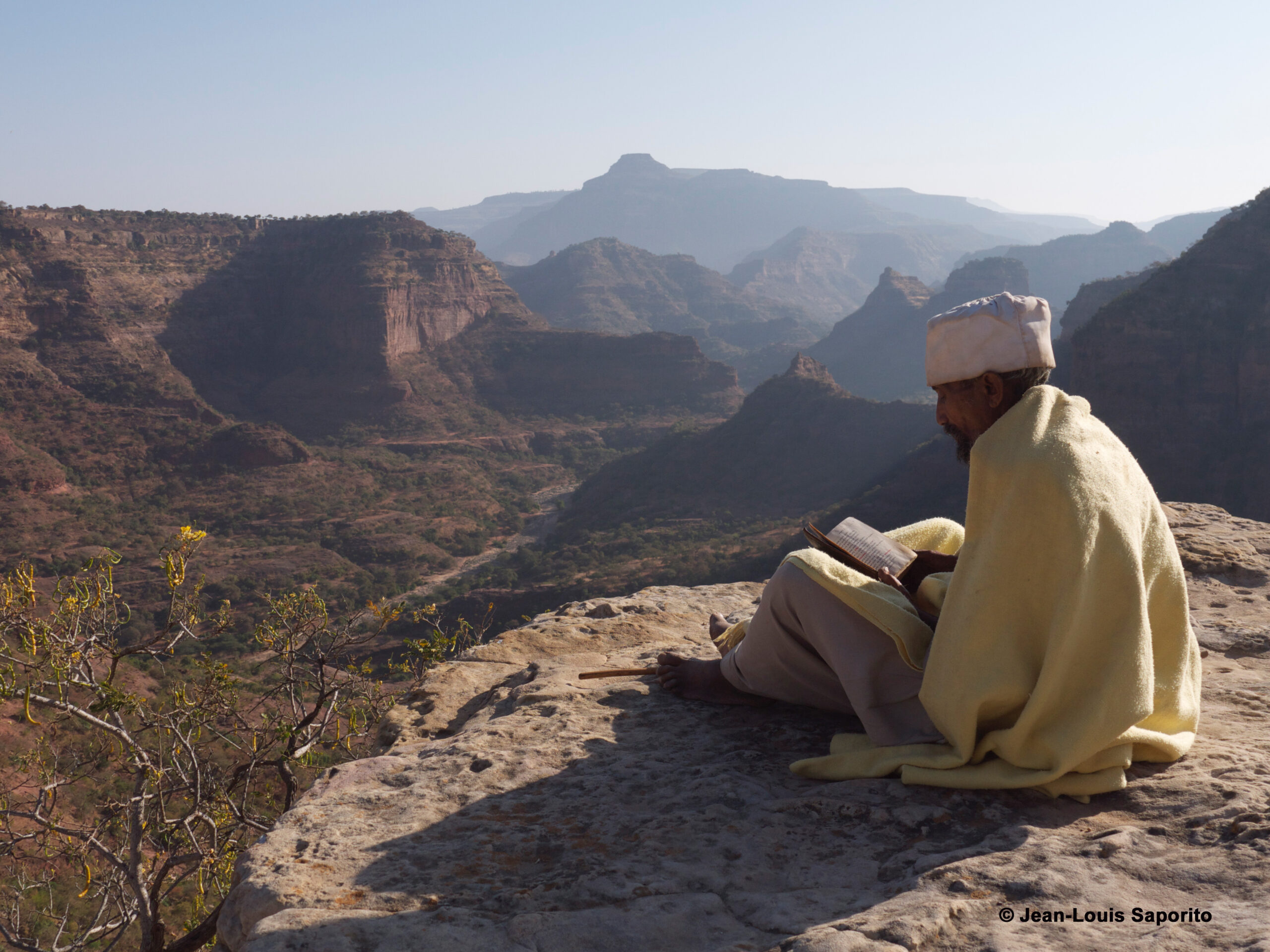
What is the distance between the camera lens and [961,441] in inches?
92.8

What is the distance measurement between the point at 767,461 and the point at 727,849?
4231 cm

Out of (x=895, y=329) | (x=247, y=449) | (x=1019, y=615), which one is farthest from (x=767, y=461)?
(x=895, y=329)

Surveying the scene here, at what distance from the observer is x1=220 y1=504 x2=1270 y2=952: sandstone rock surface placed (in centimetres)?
157

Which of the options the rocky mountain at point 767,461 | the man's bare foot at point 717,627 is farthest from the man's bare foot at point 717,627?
the rocky mountain at point 767,461

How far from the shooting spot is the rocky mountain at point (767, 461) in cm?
4025

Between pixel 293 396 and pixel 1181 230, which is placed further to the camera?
pixel 1181 230

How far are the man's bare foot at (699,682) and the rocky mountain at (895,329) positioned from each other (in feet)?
277

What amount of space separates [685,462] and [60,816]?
4125 centimetres

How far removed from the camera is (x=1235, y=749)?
217cm

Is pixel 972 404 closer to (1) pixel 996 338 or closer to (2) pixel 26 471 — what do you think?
(1) pixel 996 338

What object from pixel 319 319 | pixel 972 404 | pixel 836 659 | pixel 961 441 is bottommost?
pixel 836 659

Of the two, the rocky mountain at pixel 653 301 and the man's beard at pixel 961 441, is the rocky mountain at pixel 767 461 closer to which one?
the man's beard at pixel 961 441

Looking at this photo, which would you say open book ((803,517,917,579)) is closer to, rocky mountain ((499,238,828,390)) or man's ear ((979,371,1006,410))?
man's ear ((979,371,1006,410))

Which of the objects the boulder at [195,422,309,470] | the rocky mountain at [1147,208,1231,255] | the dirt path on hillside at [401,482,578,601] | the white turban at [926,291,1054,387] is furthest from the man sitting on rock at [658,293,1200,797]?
the rocky mountain at [1147,208,1231,255]
